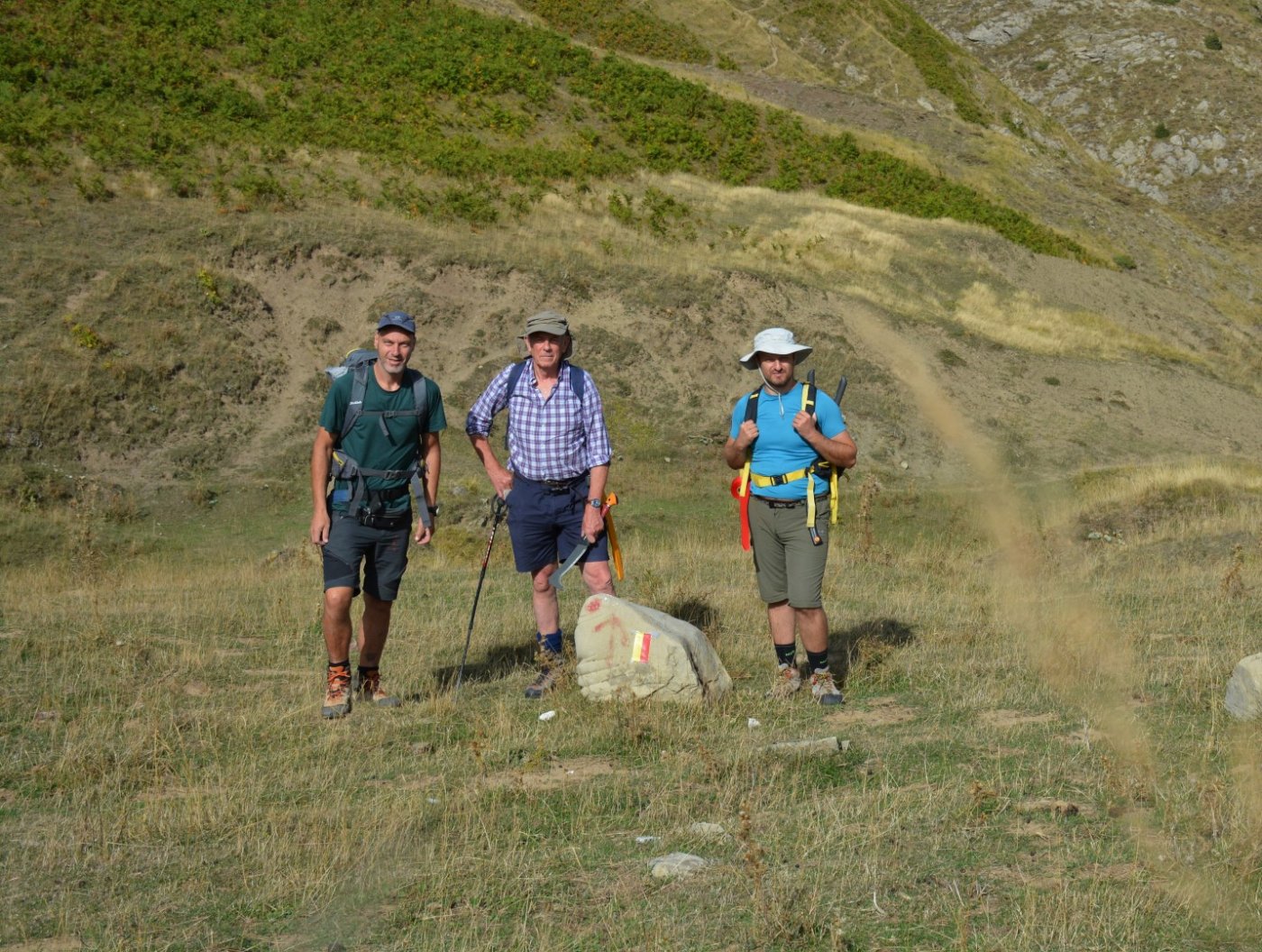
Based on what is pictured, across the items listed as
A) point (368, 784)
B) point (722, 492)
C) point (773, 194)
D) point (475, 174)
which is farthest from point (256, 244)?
point (368, 784)

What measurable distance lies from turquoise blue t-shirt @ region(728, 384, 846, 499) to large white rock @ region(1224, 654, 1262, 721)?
229 centimetres

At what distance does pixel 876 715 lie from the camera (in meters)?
6.83

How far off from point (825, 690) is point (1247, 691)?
7.05 feet

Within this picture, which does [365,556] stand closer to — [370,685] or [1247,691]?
[370,685]

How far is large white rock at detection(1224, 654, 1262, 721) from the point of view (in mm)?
6047

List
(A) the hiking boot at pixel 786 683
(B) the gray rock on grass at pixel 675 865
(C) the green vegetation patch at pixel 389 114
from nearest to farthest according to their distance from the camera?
(B) the gray rock on grass at pixel 675 865
(A) the hiking boot at pixel 786 683
(C) the green vegetation patch at pixel 389 114

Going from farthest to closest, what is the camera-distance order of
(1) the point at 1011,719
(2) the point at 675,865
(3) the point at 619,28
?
(3) the point at 619,28
(1) the point at 1011,719
(2) the point at 675,865

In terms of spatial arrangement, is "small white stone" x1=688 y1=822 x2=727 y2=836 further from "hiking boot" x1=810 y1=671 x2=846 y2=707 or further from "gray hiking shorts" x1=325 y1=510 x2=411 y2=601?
"gray hiking shorts" x1=325 y1=510 x2=411 y2=601

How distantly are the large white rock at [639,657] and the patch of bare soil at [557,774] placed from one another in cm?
67

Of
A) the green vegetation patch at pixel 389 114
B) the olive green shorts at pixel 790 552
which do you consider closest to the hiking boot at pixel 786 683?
the olive green shorts at pixel 790 552

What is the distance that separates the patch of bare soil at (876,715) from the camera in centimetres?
666

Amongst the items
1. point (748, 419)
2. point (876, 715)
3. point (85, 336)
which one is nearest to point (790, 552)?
point (748, 419)

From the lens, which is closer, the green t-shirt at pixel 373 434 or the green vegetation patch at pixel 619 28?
the green t-shirt at pixel 373 434

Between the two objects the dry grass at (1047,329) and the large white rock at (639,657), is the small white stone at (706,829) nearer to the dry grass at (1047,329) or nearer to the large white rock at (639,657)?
the large white rock at (639,657)
